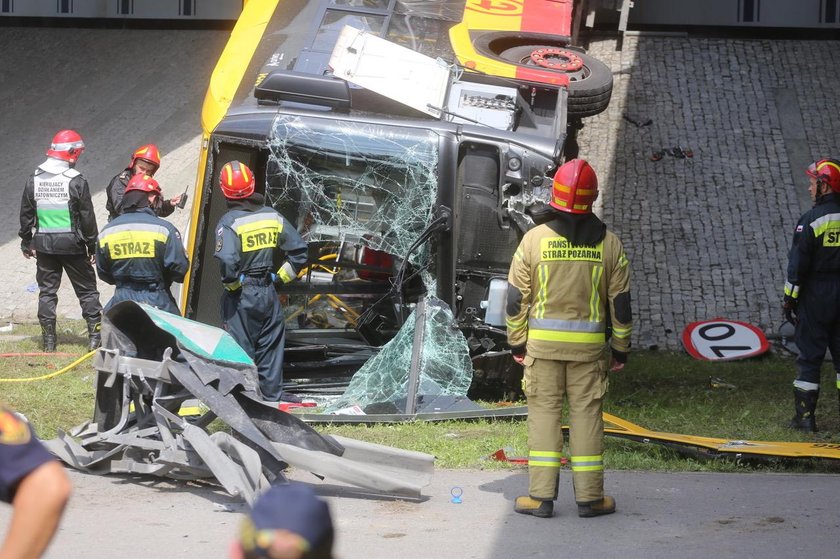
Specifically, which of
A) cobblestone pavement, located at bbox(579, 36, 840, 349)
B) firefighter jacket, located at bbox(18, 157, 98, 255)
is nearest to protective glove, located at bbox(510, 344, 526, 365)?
cobblestone pavement, located at bbox(579, 36, 840, 349)

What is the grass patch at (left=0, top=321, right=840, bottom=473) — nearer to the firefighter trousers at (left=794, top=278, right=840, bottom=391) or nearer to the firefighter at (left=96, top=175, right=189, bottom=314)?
the firefighter trousers at (left=794, top=278, right=840, bottom=391)

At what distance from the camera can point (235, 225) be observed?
7.69 metres

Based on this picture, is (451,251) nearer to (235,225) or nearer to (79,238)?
(235,225)

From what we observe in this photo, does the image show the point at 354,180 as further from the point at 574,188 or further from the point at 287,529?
the point at 287,529

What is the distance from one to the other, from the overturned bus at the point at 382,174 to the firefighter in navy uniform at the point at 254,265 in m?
0.37

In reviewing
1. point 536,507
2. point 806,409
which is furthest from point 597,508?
point 806,409

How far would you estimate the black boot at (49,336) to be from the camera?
396 inches

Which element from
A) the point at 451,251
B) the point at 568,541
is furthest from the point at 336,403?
the point at 568,541

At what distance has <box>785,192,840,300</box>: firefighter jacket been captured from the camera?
24.7 feet

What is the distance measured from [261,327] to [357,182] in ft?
3.87

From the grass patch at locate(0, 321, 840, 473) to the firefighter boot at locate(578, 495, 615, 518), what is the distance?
91 centimetres

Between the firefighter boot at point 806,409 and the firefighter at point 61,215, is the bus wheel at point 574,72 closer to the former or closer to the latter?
the firefighter boot at point 806,409

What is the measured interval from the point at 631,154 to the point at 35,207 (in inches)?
264

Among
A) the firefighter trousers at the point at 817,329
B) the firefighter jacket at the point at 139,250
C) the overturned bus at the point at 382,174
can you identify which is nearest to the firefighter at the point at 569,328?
the overturned bus at the point at 382,174
